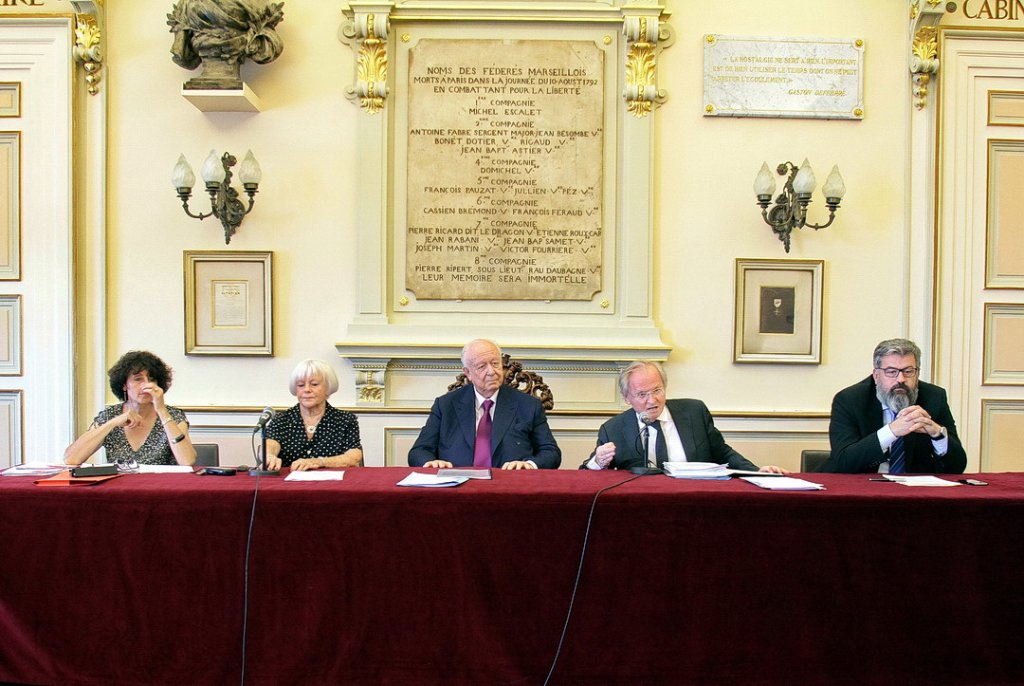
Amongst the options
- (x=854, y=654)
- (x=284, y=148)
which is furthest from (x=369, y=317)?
(x=854, y=654)

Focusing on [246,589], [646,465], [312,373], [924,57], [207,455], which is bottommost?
[246,589]

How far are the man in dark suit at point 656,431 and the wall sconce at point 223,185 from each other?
8.04 ft

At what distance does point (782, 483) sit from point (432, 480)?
121 centimetres

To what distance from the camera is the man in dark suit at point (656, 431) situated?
3.27m

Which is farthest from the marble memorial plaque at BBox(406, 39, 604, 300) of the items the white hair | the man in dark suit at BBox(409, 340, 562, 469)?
the white hair

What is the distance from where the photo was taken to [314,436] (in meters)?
3.42

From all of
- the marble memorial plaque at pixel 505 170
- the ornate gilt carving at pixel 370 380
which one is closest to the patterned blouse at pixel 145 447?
the ornate gilt carving at pixel 370 380

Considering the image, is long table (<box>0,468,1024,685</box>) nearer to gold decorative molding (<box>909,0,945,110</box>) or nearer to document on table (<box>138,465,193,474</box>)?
document on table (<box>138,465,193,474</box>)

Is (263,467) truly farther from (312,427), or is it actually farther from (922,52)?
(922,52)

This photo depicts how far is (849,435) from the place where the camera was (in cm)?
328

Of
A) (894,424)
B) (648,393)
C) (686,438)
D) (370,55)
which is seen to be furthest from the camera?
(370,55)

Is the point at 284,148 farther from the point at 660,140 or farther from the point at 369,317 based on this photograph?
the point at 660,140

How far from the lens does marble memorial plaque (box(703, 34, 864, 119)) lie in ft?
14.8

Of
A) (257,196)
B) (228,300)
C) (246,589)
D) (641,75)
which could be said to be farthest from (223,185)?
(246,589)
